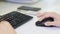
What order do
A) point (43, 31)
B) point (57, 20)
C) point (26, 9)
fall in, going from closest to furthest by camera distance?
point (43, 31)
point (57, 20)
point (26, 9)

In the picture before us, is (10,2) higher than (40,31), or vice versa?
(10,2)

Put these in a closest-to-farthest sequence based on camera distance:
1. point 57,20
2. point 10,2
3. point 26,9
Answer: point 57,20 < point 26,9 < point 10,2

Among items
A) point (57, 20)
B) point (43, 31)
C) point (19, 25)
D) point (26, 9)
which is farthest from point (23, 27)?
point (26, 9)

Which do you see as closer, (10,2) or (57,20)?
(57,20)

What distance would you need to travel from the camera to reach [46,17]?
1.08 metres

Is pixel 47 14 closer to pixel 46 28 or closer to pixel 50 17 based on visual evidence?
pixel 50 17

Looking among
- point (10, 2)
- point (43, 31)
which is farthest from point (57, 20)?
point (10, 2)

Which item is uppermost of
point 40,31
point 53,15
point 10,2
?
point 10,2

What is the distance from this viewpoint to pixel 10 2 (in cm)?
167

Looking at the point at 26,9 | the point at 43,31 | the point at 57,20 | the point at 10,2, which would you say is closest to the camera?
the point at 43,31

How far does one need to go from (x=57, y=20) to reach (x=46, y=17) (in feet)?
0.28

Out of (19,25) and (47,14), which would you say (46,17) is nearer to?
(47,14)

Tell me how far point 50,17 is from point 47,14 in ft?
0.10

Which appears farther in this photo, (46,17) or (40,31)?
(46,17)
